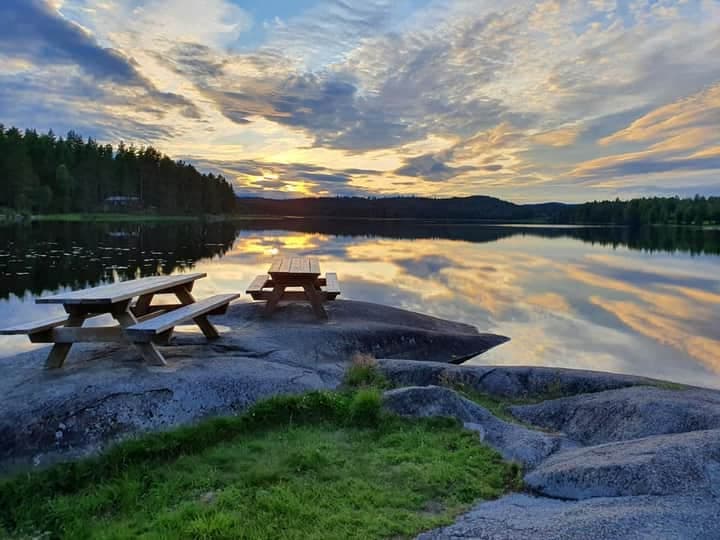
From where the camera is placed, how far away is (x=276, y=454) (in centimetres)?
465

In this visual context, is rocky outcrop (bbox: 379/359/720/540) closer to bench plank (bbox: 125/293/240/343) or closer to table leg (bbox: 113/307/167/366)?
bench plank (bbox: 125/293/240/343)

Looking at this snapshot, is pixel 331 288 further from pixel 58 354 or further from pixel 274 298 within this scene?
pixel 58 354

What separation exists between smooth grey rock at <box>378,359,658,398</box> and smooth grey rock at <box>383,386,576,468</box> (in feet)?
4.24

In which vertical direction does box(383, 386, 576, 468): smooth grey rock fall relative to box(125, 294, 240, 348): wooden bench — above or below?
below

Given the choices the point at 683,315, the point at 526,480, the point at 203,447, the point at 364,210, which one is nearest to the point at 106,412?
the point at 203,447

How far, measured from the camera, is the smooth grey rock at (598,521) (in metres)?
3.19

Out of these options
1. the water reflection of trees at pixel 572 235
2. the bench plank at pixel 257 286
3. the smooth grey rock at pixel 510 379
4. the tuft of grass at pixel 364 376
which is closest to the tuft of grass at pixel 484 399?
the smooth grey rock at pixel 510 379

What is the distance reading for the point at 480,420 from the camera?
559cm

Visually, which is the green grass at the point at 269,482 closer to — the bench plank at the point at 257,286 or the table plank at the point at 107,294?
the table plank at the point at 107,294

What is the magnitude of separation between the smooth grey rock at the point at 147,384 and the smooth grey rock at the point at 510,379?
1.06 m

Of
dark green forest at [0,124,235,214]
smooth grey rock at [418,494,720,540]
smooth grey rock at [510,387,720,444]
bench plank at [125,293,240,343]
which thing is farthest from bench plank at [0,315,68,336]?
dark green forest at [0,124,235,214]

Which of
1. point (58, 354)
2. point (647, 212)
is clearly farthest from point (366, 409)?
point (647, 212)

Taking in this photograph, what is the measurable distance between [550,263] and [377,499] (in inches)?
A: 1168

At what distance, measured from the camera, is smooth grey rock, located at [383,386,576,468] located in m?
4.98
